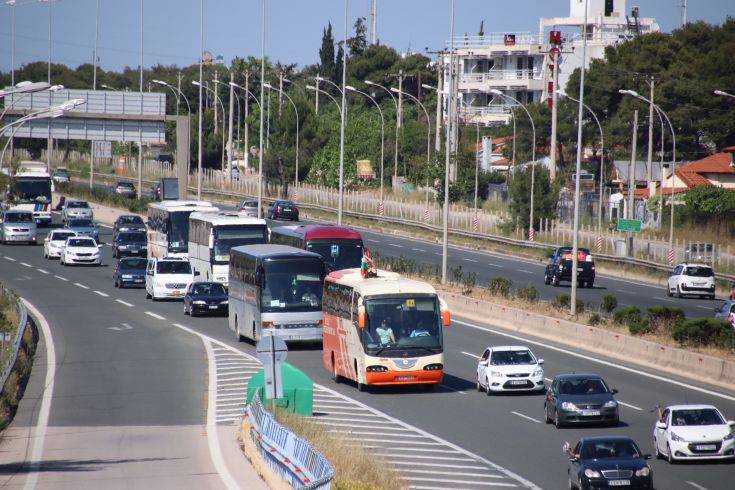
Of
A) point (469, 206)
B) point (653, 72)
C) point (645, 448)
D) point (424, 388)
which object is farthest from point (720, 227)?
point (645, 448)

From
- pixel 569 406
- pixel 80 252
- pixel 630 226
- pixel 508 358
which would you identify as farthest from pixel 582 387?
pixel 80 252

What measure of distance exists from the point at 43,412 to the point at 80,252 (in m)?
38.9

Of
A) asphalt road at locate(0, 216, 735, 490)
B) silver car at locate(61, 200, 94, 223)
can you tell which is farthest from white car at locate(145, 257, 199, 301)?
silver car at locate(61, 200, 94, 223)

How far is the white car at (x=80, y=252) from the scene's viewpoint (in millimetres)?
64625

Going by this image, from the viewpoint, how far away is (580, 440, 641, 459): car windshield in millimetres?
19906

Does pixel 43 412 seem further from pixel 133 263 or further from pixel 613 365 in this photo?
pixel 133 263

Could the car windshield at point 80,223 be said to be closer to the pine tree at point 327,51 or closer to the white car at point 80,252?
the white car at point 80,252

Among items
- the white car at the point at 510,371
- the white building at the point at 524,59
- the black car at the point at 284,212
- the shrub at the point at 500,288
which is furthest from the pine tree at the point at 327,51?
the white car at the point at 510,371

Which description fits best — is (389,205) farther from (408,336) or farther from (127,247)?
(408,336)

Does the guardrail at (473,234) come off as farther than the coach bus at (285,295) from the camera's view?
Yes

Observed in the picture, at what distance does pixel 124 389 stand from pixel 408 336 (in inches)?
275

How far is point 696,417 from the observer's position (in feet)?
74.5

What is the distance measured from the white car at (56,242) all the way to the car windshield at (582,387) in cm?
4582

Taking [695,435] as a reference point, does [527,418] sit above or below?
below
